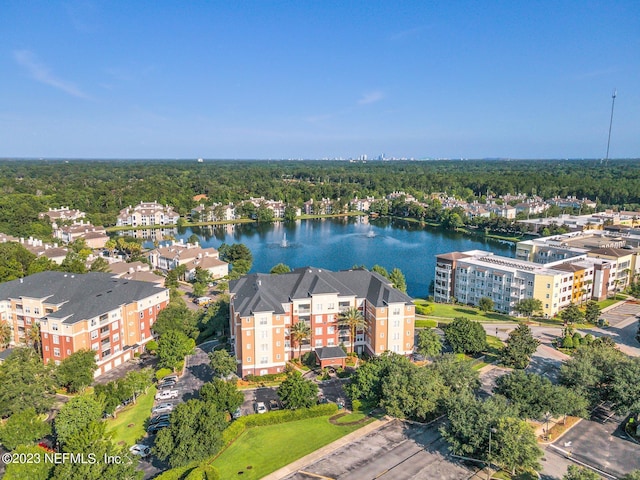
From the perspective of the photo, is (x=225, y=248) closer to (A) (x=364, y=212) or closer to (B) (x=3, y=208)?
(B) (x=3, y=208)

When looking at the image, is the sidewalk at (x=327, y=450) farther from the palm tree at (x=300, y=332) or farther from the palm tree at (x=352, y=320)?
the palm tree at (x=300, y=332)

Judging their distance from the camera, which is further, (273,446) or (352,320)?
(352,320)

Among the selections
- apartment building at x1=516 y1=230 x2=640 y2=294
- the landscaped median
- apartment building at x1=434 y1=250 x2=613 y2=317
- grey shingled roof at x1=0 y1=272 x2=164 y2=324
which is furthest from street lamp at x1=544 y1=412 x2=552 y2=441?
apartment building at x1=516 y1=230 x2=640 y2=294

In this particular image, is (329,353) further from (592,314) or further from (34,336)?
(592,314)

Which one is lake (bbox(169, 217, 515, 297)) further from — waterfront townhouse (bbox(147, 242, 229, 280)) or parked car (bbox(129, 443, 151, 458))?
parked car (bbox(129, 443, 151, 458))

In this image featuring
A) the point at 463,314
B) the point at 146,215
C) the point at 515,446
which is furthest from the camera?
the point at 146,215

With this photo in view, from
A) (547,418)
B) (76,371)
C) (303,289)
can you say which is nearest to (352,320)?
(303,289)
